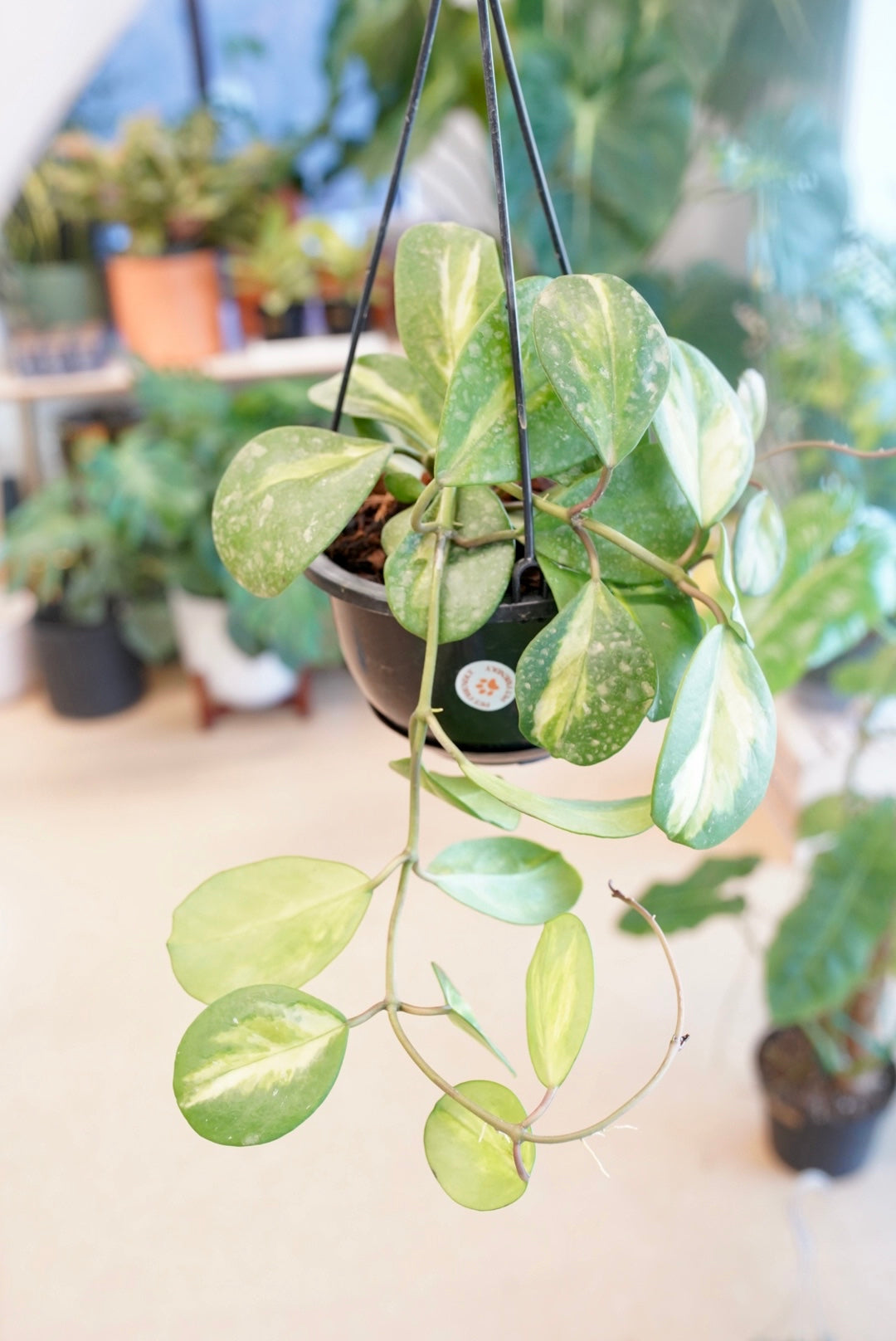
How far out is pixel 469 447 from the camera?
42 cm

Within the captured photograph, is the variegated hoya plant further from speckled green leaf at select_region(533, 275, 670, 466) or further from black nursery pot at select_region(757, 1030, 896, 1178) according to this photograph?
black nursery pot at select_region(757, 1030, 896, 1178)

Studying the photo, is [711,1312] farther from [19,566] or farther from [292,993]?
[19,566]

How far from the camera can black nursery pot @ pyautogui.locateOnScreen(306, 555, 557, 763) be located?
0.50 metres

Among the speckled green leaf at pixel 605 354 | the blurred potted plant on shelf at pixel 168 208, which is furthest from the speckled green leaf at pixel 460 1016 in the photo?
the blurred potted plant on shelf at pixel 168 208

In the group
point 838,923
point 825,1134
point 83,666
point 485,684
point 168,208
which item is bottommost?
point 825,1134

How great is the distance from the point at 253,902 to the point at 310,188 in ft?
8.74

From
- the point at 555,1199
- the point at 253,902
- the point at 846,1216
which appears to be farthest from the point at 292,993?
the point at 846,1216

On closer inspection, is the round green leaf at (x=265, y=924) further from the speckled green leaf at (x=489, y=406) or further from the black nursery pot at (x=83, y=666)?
the black nursery pot at (x=83, y=666)

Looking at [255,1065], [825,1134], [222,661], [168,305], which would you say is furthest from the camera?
[168,305]

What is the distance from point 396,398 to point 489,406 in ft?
0.56

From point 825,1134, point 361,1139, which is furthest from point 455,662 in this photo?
point 825,1134

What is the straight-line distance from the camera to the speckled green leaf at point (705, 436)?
451 millimetres

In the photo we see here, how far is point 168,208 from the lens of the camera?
2391 millimetres

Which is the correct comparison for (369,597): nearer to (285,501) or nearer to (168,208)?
(285,501)
